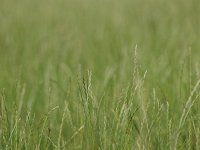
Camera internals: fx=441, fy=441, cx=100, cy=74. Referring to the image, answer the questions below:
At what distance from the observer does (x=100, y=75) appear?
234cm

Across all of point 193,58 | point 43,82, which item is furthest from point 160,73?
point 43,82

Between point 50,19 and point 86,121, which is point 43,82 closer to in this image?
point 86,121

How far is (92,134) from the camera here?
1.27m

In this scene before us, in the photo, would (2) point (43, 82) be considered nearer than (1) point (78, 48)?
Yes

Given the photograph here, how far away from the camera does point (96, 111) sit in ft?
4.35

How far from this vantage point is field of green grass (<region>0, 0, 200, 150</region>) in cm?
126

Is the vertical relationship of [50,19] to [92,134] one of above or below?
above

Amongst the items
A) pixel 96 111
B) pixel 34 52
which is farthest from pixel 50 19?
pixel 96 111

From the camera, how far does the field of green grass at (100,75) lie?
1.26m

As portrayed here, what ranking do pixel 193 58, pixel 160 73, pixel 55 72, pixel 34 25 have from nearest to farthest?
pixel 160 73 → pixel 55 72 → pixel 193 58 → pixel 34 25

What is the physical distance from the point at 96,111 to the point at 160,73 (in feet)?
2.63

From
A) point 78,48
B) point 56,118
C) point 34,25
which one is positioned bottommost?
point 56,118

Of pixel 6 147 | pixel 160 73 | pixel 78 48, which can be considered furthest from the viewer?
pixel 78 48

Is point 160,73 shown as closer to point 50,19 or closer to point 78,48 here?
point 78,48
